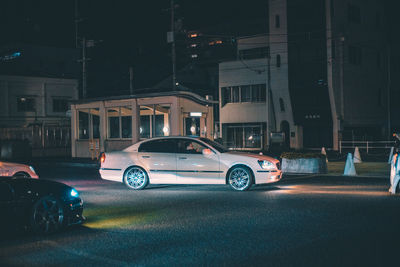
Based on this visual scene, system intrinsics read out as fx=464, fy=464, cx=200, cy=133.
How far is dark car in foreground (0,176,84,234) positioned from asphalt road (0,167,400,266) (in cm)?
24

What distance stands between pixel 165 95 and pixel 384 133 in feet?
89.4

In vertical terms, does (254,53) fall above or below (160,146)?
above

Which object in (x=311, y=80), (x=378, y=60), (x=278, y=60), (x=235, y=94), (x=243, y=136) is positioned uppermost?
(x=378, y=60)

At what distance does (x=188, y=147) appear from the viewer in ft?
46.2

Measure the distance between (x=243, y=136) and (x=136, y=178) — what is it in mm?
31671

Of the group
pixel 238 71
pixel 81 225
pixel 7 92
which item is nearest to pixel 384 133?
pixel 238 71

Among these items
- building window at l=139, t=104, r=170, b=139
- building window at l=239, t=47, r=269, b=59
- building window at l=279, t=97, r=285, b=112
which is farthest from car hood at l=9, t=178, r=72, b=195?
building window at l=239, t=47, r=269, b=59

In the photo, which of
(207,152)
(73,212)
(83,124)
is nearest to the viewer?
(73,212)

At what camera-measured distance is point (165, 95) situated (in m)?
26.0

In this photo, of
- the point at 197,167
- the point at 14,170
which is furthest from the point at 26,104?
the point at 197,167

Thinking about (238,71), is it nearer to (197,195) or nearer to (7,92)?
(7,92)

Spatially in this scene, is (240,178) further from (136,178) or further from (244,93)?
(244,93)

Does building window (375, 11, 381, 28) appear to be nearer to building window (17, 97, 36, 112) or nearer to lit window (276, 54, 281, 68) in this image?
lit window (276, 54, 281, 68)

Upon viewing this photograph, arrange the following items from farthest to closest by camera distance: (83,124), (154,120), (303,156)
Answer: (83,124)
(154,120)
(303,156)
